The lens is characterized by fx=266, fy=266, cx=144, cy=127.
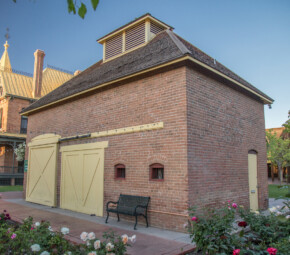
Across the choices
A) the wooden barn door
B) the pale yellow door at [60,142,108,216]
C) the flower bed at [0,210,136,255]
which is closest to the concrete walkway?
the pale yellow door at [60,142,108,216]

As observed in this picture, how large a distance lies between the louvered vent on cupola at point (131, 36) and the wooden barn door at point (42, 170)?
15.9ft

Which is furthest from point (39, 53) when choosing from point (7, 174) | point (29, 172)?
point (29, 172)

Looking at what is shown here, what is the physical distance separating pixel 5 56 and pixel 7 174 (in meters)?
17.1

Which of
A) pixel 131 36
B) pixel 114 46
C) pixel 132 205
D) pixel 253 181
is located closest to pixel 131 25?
pixel 131 36

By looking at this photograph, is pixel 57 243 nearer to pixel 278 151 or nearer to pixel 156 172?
pixel 156 172

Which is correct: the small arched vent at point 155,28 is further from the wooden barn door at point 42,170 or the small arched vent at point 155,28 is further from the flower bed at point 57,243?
the flower bed at point 57,243

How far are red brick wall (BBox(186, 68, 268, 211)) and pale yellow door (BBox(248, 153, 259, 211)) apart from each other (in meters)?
0.29

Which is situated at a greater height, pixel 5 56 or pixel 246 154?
pixel 5 56

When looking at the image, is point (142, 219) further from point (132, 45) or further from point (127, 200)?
point (132, 45)

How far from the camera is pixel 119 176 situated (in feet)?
28.5

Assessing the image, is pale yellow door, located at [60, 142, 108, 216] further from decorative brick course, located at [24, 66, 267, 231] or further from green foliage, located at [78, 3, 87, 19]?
green foliage, located at [78, 3, 87, 19]

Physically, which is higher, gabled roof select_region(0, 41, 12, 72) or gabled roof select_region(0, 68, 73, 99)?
gabled roof select_region(0, 41, 12, 72)

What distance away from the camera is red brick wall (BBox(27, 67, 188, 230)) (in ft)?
22.9

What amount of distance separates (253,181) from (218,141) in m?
2.99
